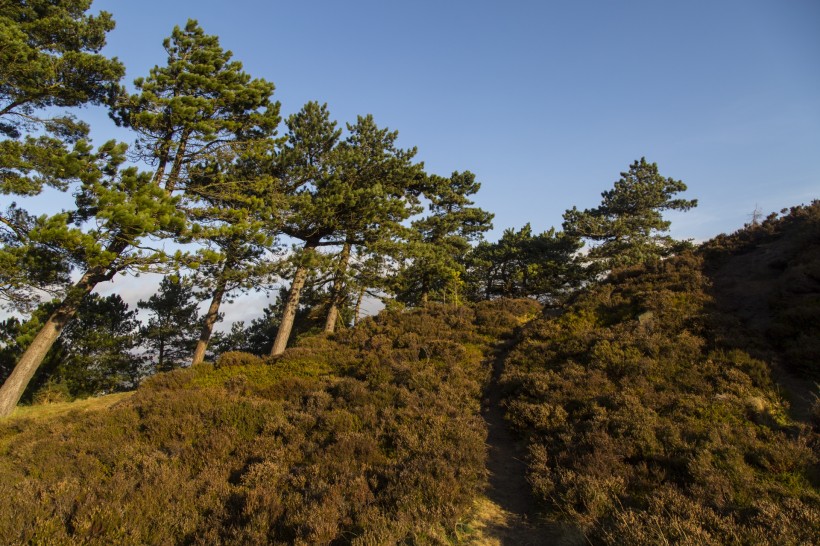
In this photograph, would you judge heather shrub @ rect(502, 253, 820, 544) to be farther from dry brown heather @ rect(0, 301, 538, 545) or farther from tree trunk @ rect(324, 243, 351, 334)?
tree trunk @ rect(324, 243, 351, 334)

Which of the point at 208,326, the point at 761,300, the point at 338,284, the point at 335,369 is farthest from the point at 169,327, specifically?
the point at 761,300

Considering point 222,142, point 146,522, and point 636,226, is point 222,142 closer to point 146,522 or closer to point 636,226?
point 146,522

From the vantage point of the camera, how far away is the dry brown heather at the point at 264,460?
16.6 ft

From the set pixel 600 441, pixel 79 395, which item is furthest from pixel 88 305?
pixel 600 441

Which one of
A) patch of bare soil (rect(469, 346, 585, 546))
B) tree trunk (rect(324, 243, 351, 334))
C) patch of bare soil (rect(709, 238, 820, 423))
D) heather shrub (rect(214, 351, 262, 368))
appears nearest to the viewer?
patch of bare soil (rect(469, 346, 585, 546))

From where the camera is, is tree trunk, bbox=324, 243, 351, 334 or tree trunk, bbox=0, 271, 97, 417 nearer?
tree trunk, bbox=0, 271, 97, 417

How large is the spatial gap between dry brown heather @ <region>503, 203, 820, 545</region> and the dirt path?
12.7 inches

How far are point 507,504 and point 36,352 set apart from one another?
1511 cm

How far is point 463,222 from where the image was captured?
34031 millimetres

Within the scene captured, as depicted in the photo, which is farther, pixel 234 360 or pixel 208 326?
pixel 208 326

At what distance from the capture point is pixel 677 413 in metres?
7.54

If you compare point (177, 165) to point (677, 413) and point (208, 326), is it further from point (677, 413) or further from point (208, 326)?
point (677, 413)

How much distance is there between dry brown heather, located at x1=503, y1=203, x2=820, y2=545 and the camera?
483cm

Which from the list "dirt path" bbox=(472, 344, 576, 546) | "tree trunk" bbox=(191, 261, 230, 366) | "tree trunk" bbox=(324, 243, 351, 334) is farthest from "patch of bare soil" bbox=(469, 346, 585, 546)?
"tree trunk" bbox=(191, 261, 230, 366)
